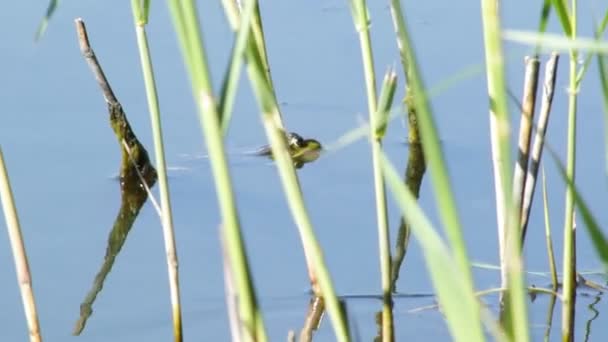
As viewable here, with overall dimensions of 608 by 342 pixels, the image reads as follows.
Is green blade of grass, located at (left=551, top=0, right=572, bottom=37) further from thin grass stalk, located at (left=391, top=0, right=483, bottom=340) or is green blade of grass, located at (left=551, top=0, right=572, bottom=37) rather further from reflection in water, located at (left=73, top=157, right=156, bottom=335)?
reflection in water, located at (left=73, top=157, right=156, bottom=335)

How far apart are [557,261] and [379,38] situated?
2.37 feet

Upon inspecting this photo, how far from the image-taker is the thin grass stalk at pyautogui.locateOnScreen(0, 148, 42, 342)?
1.13 meters

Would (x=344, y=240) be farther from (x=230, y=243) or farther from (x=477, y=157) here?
(x=230, y=243)

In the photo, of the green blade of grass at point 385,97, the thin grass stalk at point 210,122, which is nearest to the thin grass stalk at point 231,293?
the thin grass stalk at point 210,122

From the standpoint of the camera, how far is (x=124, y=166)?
76.4 inches

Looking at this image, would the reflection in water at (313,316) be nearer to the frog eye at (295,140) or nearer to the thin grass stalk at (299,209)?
the frog eye at (295,140)

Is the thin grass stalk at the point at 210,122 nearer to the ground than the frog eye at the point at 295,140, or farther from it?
farther from it

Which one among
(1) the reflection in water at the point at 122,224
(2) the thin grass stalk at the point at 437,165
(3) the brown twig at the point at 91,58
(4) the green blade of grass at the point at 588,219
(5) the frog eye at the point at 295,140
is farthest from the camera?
(5) the frog eye at the point at 295,140

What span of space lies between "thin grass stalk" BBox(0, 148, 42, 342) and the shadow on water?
0.54 m

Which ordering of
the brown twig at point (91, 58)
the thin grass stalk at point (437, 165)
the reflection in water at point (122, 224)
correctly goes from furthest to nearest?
1. the brown twig at point (91, 58)
2. the reflection in water at point (122, 224)
3. the thin grass stalk at point (437, 165)

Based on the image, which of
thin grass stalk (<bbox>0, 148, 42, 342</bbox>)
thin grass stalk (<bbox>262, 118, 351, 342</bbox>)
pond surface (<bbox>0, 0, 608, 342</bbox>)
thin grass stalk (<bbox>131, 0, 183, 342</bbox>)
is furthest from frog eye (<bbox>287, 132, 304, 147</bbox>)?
thin grass stalk (<bbox>262, 118, 351, 342</bbox>)

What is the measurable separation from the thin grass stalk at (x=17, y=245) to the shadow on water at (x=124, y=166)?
0.54m

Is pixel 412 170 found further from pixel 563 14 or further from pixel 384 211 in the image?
pixel 563 14

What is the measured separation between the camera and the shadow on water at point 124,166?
71.3 inches
